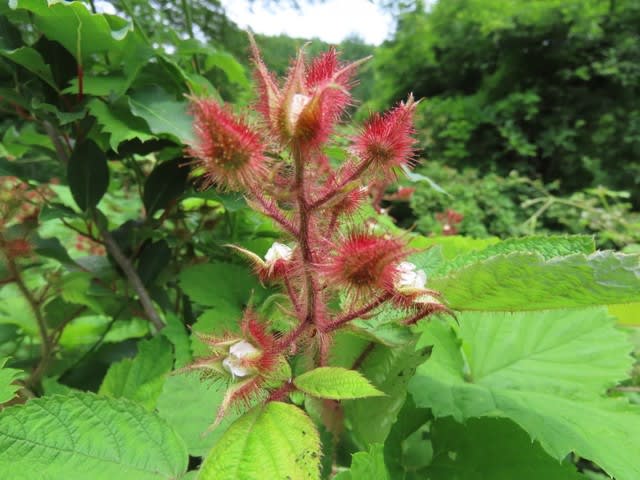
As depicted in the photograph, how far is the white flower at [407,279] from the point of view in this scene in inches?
19.3

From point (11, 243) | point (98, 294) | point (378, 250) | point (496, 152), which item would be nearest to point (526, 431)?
point (378, 250)

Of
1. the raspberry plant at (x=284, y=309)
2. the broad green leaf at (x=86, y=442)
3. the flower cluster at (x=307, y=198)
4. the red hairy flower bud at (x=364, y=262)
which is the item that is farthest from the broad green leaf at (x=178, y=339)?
the red hairy flower bud at (x=364, y=262)

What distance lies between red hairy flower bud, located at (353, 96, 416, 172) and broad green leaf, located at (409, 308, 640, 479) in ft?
1.06

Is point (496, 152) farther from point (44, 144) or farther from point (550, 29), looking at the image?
point (44, 144)

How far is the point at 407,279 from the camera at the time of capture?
505mm

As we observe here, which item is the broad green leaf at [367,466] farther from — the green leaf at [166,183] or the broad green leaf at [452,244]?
the green leaf at [166,183]

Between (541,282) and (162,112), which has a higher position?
(162,112)

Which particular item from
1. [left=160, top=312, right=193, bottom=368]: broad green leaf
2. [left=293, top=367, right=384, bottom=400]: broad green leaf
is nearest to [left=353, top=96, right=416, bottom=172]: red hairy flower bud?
[left=293, top=367, right=384, bottom=400]: broad green leaf

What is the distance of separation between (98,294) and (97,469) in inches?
17.4

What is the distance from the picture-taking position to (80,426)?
55cm

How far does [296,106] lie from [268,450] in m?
0.34

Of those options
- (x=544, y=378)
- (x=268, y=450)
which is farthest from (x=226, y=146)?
(x=544, y=378)

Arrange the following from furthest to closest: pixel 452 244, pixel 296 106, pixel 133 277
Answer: pixel 452 244
pixel 133 277
pixel 296 106

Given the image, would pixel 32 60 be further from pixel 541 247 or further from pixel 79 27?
pixel 541 247
